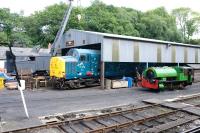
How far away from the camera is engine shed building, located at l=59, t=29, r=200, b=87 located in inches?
1102

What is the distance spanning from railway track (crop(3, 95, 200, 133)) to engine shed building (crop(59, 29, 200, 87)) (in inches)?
501

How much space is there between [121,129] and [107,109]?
13.1ft

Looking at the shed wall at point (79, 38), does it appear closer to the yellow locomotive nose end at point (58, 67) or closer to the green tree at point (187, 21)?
the yellow locomotive nose end at point (58, 67)

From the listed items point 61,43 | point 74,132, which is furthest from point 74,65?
point 74,132

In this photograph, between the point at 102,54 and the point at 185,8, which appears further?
the point at 185,8

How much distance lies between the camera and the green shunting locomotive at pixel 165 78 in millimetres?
24337

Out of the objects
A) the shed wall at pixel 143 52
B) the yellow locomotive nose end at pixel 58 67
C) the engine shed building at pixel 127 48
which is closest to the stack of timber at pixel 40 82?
the yellow locomotive nose end at pixel 58 67

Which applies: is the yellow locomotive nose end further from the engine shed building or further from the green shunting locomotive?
the green shunting locomotive

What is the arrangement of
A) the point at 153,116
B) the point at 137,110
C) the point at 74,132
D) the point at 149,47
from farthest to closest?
the point at 149,47, the point at 137,110, the point at 153,116, the point at 74,132

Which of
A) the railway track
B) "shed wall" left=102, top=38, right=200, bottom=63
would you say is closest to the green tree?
"shed wall" left=102, top=38, right=200, bottom=63

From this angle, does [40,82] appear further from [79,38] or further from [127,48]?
[127,48]

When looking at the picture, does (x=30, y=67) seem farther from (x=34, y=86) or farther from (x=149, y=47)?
(x=149, y=47)

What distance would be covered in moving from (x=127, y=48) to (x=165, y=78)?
21.0ft

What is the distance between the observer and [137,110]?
15.4m
